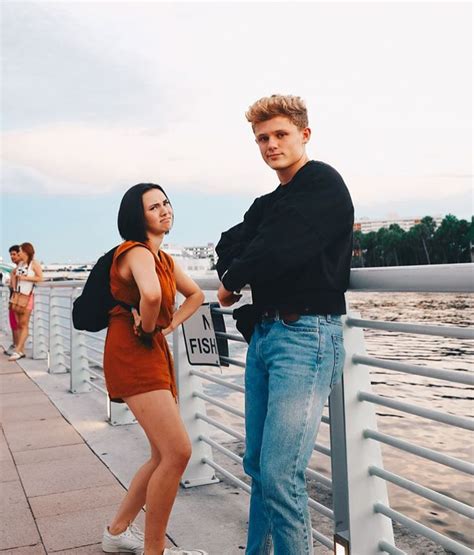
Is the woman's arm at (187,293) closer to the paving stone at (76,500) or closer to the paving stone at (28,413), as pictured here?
the paving stone at (76,500)

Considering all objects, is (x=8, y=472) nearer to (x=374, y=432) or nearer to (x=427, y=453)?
(x=374, y=432)

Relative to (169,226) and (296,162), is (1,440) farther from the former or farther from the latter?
(296,162)

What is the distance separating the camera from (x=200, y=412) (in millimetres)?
4188

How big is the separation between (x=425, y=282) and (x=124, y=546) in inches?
79.0

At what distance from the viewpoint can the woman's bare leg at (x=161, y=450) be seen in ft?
9.11

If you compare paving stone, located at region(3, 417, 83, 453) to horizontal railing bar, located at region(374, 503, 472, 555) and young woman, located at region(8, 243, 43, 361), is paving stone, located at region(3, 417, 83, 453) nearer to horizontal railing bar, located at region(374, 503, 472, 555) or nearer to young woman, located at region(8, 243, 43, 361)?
horizontal railing bar, located at region(374, 503, 472, 555)

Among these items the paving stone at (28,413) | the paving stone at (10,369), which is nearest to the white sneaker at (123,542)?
the paving stone at (28,413)

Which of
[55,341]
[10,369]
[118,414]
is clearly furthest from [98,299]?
[10,369]

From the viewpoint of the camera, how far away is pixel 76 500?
3.88 meters

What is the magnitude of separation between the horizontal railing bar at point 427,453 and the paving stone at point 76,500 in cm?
195

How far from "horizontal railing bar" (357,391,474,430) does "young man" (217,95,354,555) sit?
0.31 meters

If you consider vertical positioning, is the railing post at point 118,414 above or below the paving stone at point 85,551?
above

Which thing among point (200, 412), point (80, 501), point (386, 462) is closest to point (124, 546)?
point (80, 501)

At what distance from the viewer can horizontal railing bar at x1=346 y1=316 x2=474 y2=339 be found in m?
1.95
